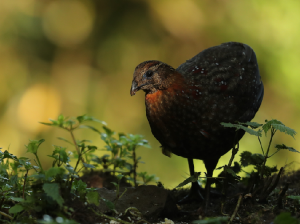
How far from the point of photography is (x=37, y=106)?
19.5 feet

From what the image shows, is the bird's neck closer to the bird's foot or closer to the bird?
the bird

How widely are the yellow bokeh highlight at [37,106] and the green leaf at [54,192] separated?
4.40 meters

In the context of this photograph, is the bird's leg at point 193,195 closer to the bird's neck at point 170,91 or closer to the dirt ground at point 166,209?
the dirt ground at point 166,209

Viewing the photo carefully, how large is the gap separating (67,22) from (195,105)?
4418 millimetres

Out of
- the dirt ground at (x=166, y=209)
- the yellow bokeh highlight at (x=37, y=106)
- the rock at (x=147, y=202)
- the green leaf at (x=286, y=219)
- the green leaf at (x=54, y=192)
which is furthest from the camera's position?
the yellow bokeh highlight at (x=37, y=106)

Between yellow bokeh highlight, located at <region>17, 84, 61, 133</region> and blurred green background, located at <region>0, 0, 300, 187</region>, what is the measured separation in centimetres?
2

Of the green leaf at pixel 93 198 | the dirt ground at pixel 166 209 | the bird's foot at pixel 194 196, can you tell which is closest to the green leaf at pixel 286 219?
the dirt ground at pixel 166 209

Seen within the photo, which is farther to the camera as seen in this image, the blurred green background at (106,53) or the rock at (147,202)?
the blurred green background at (106,53)

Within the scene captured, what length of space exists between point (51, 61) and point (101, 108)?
1292 mm

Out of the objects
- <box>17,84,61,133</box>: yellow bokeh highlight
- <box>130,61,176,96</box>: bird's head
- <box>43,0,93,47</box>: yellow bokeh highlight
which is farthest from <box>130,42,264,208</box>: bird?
<box>43,0,93,47</box>: yellow bokeh highlight

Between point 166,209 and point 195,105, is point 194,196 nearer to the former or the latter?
point 166,209

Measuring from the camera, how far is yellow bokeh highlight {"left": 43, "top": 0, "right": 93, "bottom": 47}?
236 inches

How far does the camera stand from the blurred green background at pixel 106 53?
564 cm

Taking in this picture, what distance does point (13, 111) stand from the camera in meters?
5.74
